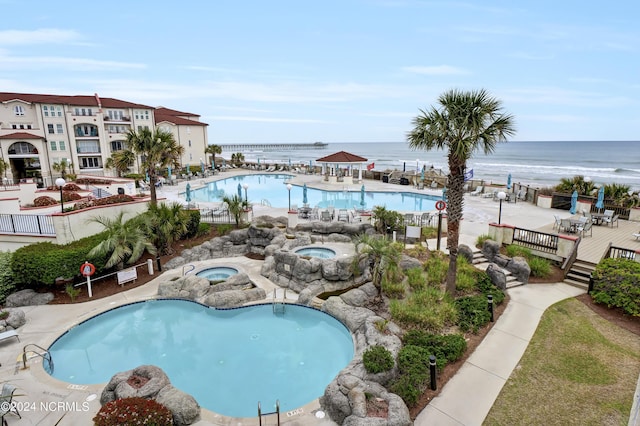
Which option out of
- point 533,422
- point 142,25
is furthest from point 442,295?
point 142,25

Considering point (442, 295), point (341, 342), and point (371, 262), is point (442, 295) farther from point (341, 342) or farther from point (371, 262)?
point (341, 342)

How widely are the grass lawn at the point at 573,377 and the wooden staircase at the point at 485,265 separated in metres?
2.66

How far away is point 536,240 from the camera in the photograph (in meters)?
16.1

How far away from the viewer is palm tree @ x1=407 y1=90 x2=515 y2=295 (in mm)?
10516

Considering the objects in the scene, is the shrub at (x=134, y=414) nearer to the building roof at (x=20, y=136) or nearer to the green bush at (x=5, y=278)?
the green bush at (x=5, y=278)

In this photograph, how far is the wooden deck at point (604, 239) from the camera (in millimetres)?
15384

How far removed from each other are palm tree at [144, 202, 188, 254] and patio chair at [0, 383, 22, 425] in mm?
9948

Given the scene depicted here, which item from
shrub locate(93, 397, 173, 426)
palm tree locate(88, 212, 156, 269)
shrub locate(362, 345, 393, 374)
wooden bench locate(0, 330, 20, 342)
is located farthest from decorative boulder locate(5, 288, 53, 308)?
shrub locate(362, 345, 393, 374)

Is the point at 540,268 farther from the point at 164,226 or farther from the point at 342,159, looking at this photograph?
the point at 342,159

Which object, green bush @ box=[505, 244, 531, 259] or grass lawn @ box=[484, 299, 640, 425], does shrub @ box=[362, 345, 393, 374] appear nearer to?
grass lawn @ box=[484, 299, 640, 425]

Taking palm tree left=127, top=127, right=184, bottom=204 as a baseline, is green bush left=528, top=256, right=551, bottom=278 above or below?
below

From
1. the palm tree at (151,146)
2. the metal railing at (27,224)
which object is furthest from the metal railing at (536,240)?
the metal railing at (27,224)

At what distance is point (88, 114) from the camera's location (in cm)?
4106

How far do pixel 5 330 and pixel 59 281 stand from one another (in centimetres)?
308
